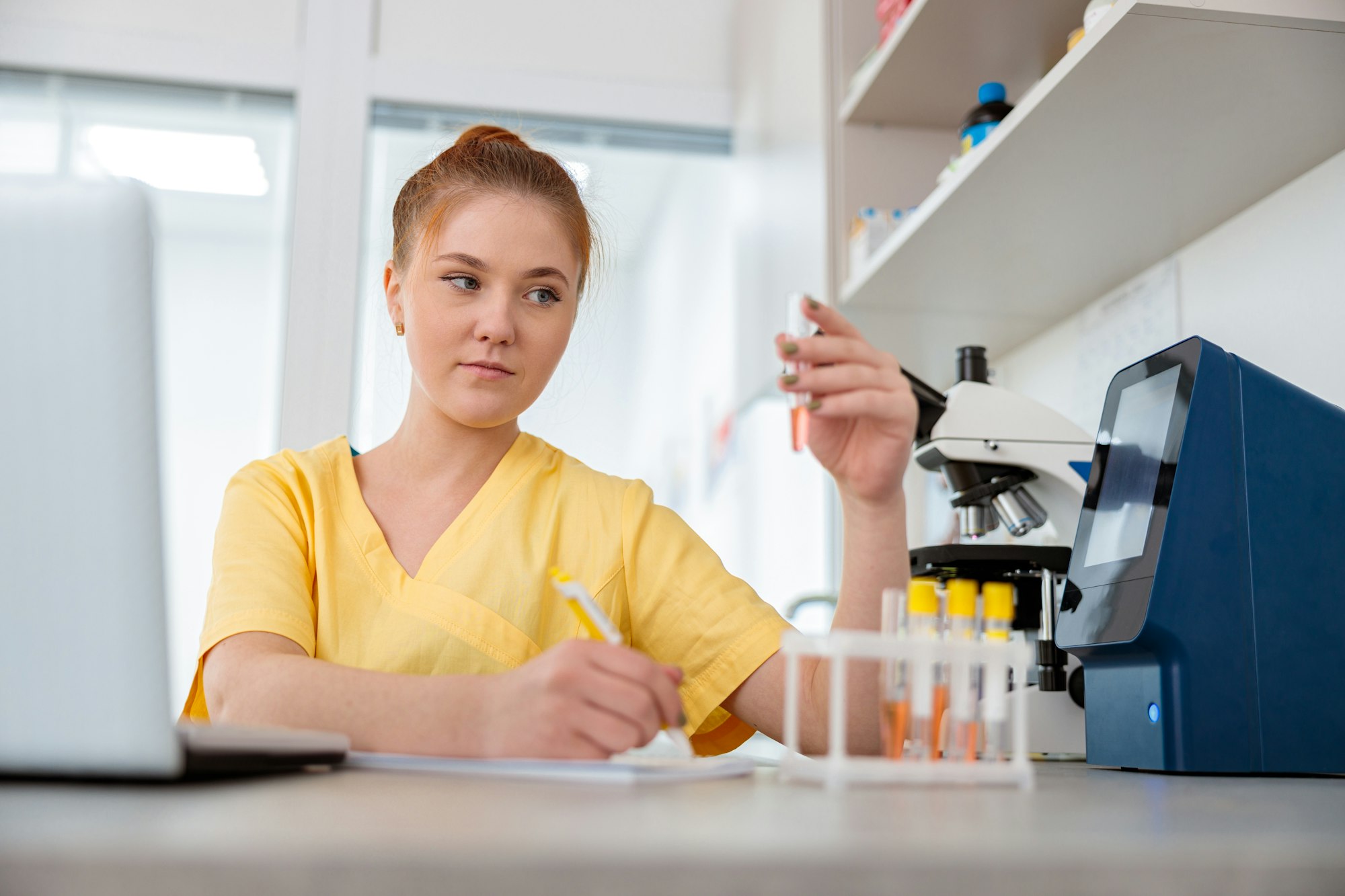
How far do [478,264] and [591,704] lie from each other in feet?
1.88

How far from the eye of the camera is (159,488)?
0.43 meters

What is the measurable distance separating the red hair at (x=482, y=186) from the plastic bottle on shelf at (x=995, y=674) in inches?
27.1

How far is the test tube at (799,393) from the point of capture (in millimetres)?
677

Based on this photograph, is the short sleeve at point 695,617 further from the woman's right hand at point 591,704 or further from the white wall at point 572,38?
the white wall at point 572,38

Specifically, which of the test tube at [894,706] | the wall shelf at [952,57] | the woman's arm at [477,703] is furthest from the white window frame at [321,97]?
the test tube at [894,706]

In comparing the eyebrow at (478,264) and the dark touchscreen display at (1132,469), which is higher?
the eyebrow at (478,264)

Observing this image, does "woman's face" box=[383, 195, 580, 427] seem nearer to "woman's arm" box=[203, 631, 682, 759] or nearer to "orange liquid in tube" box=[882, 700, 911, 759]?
"woman's arm" box=[203, 631, 682, 759]

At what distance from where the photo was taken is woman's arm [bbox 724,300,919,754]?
0.67m

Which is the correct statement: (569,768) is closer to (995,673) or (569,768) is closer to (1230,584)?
(995,673)

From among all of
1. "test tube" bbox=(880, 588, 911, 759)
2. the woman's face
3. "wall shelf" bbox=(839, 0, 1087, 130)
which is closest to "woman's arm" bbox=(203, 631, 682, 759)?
"test tube" bbox=(880, 588, 911, 759)

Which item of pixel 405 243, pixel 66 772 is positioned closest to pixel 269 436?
pixel 405 243

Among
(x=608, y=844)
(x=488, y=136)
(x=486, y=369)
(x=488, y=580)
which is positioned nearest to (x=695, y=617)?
(x=488, y=580)

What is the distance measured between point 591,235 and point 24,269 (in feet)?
2.84

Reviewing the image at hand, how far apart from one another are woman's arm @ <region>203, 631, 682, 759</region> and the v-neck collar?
20 cm
